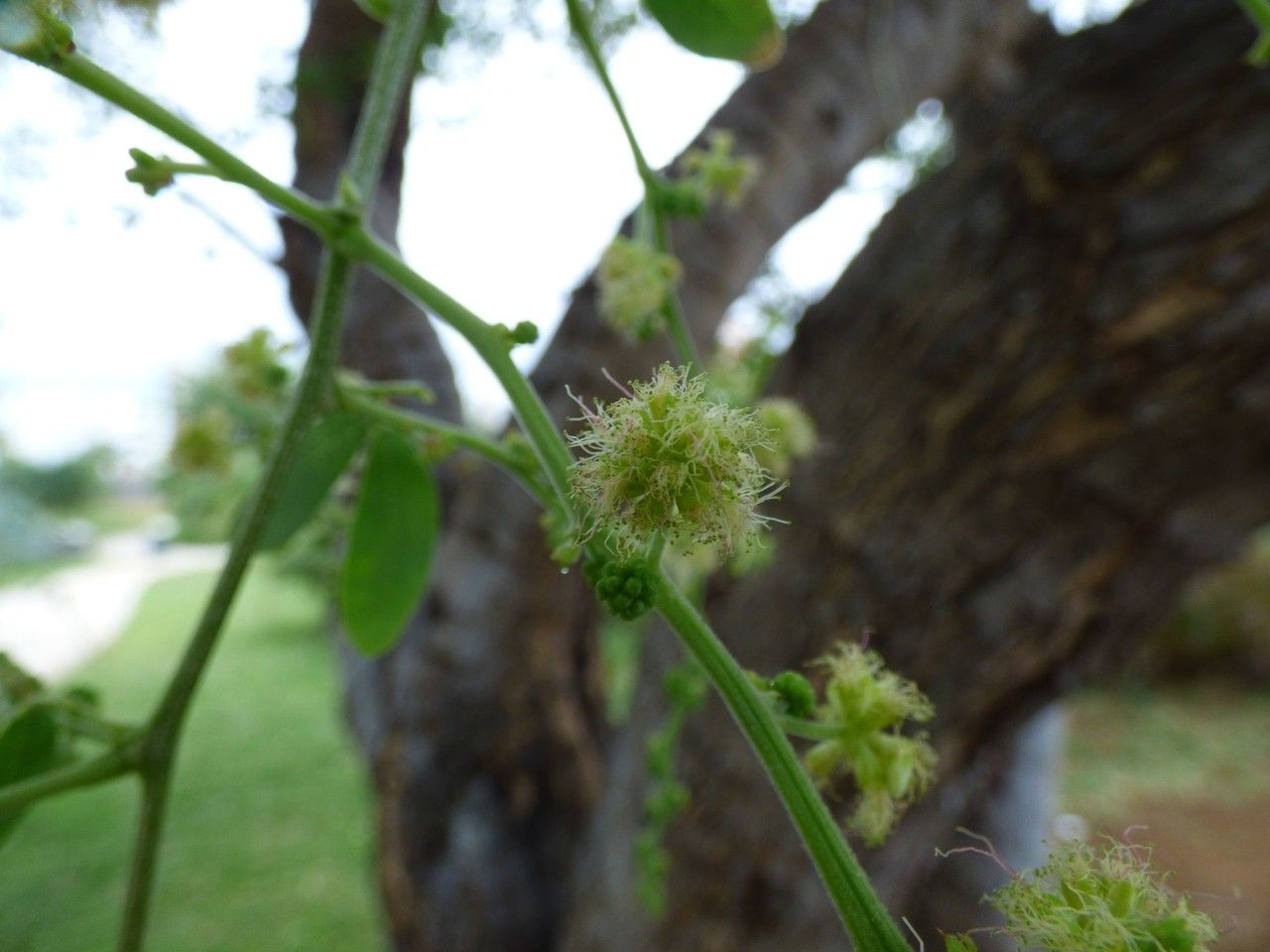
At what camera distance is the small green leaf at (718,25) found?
2.27 ft

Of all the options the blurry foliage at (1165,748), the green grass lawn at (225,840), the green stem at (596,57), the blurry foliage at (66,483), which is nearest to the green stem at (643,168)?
the green stem at (596,57)

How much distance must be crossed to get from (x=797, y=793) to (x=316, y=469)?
49 cm

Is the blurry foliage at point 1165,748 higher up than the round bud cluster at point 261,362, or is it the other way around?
the round bud cluster at point 261,362

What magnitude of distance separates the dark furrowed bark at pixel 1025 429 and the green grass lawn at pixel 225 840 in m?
2.02

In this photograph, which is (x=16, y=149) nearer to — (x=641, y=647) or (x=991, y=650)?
(x=641, y=647)

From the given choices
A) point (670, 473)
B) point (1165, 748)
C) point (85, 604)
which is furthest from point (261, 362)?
point (85, 604)

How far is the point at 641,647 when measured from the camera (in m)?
1.66

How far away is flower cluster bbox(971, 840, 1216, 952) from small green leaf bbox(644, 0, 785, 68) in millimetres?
613

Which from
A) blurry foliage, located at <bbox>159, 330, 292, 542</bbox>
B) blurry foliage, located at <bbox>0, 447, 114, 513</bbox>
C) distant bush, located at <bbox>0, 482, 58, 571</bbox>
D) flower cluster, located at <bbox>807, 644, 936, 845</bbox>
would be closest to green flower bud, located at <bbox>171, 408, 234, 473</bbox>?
blurry foliage, located at <bbox>159, 330, 292, 542</bbox>

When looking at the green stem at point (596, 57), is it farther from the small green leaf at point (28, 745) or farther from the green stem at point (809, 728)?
the small green leaf at point (28, 745)

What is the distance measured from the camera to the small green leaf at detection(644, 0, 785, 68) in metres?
0.69

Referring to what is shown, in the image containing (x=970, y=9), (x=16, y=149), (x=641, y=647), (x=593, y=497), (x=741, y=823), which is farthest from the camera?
(x=970, y=9)

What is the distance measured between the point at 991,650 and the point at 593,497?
98cm

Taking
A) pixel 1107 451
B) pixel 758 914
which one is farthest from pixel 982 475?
pixel 758 914
